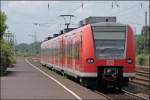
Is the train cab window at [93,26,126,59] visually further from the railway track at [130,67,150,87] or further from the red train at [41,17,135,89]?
the railway track at [130,67,150,87]

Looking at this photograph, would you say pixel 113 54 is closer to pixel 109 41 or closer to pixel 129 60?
pixel 109 41

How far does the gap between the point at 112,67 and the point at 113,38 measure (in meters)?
1.32

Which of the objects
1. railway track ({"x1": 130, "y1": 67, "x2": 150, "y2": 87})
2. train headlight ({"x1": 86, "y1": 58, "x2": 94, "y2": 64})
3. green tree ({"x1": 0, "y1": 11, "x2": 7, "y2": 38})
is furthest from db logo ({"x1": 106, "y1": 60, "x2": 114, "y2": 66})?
green tree ({"x1": 0, "y1": 11, "x2": 7, "y2": 38})

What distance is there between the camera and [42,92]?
68.2 feet

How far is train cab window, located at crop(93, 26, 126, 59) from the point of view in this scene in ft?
73.4

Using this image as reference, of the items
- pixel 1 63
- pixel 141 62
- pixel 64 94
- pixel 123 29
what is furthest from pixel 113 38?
pixel 141 62

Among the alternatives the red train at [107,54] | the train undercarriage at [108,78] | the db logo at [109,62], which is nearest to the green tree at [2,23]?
the red train at [107,54]

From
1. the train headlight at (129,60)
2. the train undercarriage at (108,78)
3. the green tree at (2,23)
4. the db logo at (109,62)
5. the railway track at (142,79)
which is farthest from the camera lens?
the green tree at (2,23)

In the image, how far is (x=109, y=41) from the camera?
22.6 m

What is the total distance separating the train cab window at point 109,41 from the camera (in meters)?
22.4

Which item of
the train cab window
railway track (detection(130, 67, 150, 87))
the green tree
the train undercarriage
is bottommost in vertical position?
railway track (detection(130, 67, 150, 87))

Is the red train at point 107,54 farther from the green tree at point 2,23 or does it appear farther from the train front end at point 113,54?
the green tree at point 2,23

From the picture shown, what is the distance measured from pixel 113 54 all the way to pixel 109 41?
0.64 metres

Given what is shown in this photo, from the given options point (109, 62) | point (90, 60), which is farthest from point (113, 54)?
point (90, 60)
